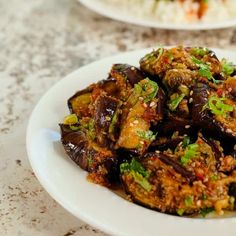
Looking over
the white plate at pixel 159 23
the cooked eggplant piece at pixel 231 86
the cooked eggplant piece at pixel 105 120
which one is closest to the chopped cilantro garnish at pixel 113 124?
the cooked eggplant piece at pixel 105 120

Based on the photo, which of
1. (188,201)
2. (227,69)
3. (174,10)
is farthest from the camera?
(174,10)

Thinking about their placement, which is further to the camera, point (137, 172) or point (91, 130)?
point (91, 130)

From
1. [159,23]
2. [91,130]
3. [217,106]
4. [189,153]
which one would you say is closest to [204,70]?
[217,106]

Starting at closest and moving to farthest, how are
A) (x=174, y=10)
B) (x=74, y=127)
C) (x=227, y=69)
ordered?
(x=74, y=127) → (x=227, y=69) → (x=174, y=10)

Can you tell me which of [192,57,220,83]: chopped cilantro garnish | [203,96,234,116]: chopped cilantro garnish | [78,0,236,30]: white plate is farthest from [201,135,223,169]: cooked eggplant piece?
[78,0,236,30]: white plate

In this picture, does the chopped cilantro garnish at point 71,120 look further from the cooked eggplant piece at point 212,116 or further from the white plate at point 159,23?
the white plate at point 159,23

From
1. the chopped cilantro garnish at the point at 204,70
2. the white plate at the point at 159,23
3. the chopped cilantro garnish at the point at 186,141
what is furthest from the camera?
the white plate at the point at 159,23

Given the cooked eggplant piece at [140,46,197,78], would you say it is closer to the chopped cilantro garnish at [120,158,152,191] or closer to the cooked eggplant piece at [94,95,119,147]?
the cooked eggplant piece at [94,95,119,147]

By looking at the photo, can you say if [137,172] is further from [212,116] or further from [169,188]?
[212,116]
